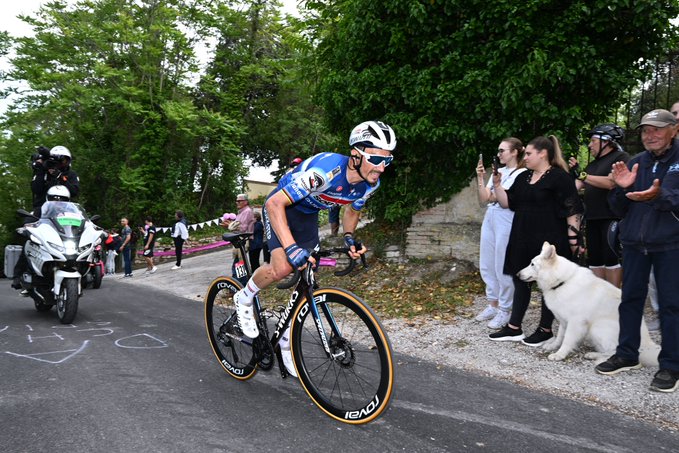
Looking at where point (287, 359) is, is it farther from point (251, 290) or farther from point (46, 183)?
point (46, 183)

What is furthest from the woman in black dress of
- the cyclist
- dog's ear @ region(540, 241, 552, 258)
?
the cyclist

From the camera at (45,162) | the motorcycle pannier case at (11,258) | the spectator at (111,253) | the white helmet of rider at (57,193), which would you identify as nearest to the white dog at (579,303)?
the white helmet of rider at (57,193)

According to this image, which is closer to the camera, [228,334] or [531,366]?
[228,334]

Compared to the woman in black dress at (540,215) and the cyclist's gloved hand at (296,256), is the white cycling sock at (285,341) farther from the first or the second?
the woman in black dress at (540,215)

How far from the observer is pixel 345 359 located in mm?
3346

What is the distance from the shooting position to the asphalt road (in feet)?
10.1

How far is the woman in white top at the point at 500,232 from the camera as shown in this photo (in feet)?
19.4

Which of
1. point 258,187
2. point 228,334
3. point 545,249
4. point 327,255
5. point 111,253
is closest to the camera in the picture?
point 327,255

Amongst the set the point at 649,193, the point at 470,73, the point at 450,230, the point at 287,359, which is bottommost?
the point at 287,359

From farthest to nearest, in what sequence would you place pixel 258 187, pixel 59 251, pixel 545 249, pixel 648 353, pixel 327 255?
pixel 258 187 → pixel 59 251 → pixel 545 249 → pixel 648 353 → pixel 327 255

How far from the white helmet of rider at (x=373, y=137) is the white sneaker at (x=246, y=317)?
1523 mm

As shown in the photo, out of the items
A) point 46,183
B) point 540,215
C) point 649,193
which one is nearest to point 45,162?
point 46,183

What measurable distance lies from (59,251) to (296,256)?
16.9ft

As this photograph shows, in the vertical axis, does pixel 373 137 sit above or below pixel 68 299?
above
